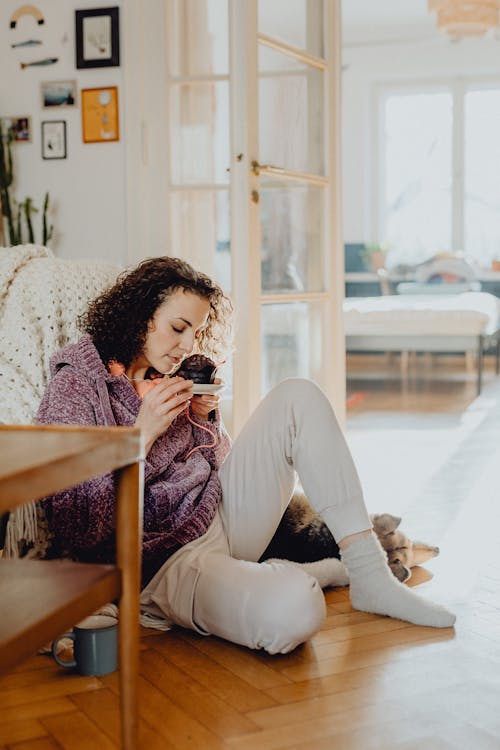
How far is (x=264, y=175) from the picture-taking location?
11.4 feet

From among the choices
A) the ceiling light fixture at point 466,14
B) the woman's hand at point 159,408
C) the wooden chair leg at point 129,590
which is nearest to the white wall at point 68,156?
the woman's hand at point 159,408

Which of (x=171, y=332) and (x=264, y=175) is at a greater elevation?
(x=264, y=175)

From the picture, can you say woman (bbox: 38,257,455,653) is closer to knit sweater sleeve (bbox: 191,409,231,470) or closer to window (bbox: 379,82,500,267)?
knit sweater sleeve (bbox: 191,409,231,470)

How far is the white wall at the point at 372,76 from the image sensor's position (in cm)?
906

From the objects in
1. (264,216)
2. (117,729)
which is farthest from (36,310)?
(264,216)

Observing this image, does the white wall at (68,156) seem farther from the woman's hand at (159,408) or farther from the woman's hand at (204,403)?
the woman's hand at (159,408)

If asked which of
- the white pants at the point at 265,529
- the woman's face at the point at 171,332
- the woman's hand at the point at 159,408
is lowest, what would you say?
the white pants at the point at 265,529

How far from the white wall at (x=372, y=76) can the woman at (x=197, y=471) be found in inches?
288

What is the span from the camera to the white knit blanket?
2.28 m

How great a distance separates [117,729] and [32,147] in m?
2.77

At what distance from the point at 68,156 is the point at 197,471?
204 centimetres

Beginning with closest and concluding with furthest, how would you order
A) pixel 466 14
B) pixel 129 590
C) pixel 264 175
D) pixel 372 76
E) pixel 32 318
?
1. pixel 129 590
2. pixel 32 318
3. pixel 264 175
4. pixel 466 14
5. pixel 372 76

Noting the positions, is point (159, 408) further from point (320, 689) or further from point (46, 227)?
point (46, 227)

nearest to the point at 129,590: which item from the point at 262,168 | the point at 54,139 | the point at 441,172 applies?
the point at 262,168
